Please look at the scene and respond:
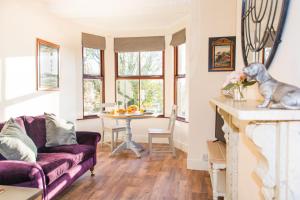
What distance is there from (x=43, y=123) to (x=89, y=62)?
2.56m

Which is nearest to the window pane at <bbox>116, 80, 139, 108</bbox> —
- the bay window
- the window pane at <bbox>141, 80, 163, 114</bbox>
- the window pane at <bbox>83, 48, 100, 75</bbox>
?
the bay window

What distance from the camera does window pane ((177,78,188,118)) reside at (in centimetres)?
515

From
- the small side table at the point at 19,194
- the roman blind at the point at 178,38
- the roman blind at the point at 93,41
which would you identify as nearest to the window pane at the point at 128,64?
the roman blind at the point at 93,41

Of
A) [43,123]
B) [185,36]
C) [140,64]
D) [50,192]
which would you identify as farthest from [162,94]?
[50,192]

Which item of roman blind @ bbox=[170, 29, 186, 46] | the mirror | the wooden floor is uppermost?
roman blind @ bbox=[170, 29, 186, 46]

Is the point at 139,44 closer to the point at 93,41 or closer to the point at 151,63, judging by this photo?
the point at 151,63

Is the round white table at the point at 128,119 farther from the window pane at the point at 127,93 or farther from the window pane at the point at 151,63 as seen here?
the window pane at the point at 151,63

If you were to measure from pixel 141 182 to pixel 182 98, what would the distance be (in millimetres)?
2367

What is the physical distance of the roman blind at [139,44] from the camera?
566cm

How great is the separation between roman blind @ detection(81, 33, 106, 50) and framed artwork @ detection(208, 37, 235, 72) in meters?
2.94

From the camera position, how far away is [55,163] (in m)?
2.69

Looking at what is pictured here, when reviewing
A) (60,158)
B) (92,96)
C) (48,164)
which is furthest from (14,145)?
(92,96)

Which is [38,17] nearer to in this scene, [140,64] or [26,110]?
[26,110]

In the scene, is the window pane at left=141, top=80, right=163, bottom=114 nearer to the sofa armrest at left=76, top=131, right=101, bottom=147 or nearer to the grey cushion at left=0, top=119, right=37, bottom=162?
the sofa armrest at left=76, top=131, right=101, bottom=147
